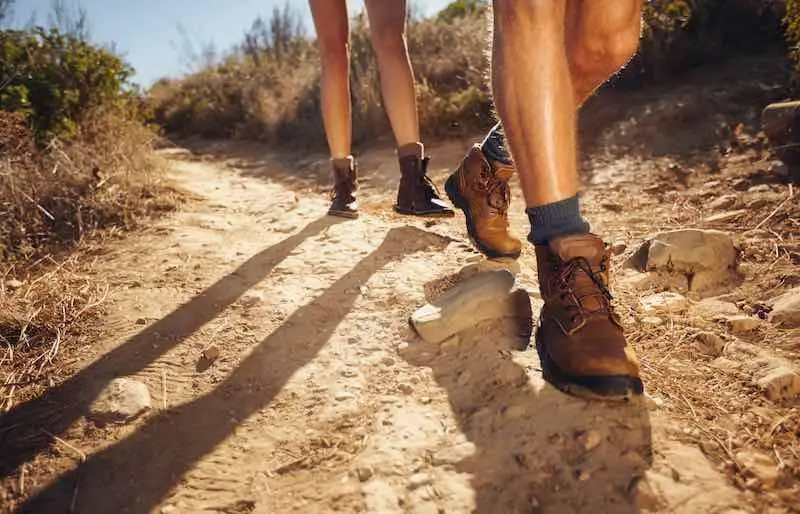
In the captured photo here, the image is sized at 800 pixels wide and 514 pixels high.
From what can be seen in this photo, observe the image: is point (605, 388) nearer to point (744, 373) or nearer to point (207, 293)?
point (744, 373)

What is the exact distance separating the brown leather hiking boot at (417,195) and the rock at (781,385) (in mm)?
1233

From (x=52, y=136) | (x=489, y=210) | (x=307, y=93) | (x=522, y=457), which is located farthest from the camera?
(x=307, y=93)

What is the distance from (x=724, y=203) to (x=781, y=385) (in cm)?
127

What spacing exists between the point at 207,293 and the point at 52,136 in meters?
1.93

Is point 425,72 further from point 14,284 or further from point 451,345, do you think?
point 451,345

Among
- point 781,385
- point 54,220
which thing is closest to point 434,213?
point 781,385

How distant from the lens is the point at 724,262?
4.90ft

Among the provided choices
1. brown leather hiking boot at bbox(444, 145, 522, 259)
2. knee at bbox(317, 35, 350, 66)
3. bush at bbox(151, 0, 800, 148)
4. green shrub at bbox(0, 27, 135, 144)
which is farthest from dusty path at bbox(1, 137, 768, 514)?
green shrub at bbox(0, 27, 135, 144)

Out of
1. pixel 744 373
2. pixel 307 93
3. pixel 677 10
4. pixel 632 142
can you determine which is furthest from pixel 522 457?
pixel 307 93

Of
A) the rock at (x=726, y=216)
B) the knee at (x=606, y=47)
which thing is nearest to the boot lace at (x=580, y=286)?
the knee at (x=606, y=47)

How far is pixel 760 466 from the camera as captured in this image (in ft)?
2.58

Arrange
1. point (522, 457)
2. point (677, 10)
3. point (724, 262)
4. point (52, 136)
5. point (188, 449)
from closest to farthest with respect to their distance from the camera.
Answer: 1. point (522, 457)
2. point (188, 449)
3. point (724, 262)
4. point (52, 136)
5. point (677, 10)

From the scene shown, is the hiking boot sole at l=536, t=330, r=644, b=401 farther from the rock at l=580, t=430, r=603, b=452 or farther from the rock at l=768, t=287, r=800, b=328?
the rock at l=768, t=287, r=800, b=328

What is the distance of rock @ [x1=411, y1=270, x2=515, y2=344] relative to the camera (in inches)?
49.0
